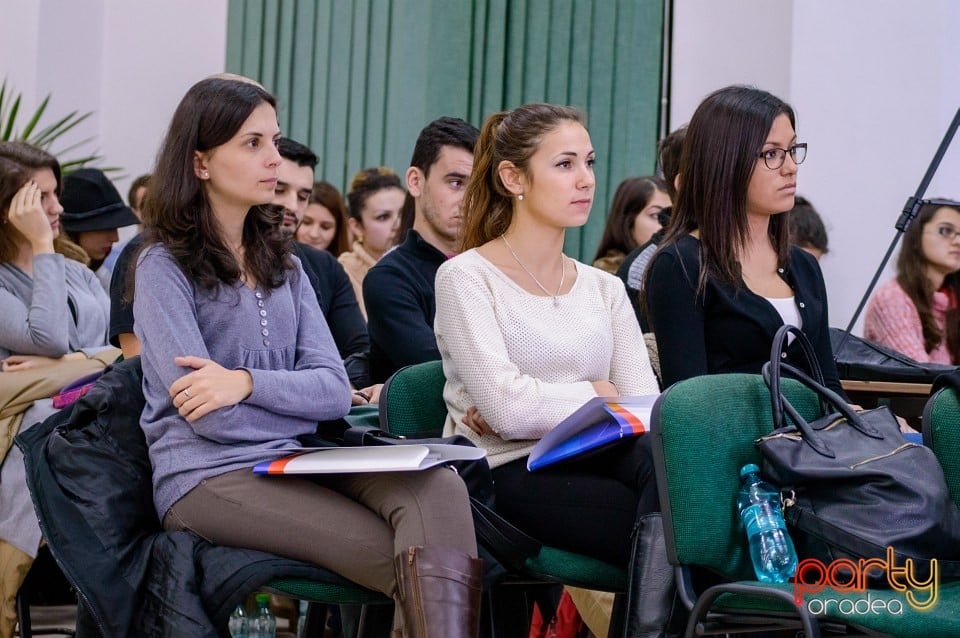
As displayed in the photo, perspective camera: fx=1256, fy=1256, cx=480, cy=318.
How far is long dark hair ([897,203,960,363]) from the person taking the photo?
14.7 feet

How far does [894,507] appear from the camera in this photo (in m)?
1.94

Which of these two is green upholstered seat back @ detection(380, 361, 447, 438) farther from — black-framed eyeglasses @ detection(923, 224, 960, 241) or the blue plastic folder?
black-framed eyeglasses @ detection(923, 224, 960, 241)

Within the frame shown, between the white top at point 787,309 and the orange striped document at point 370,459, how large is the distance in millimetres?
855

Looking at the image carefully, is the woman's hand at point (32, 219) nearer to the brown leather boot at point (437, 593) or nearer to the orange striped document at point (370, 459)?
the orange striped document at point (370, 459)

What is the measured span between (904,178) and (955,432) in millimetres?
3129

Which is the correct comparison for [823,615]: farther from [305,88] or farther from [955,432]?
[305,88]

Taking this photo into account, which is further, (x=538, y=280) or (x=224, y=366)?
(x=538, y=280)

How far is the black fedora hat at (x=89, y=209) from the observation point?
4328 mm

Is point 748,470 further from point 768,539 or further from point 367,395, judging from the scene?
point 367,395

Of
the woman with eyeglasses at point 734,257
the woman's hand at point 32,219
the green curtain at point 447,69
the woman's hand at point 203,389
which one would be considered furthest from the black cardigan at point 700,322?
the green curtain at point 447,69

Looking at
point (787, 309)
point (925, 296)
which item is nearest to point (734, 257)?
point (787, 309)

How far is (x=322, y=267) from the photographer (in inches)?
151

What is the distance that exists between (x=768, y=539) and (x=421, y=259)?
1.61 m

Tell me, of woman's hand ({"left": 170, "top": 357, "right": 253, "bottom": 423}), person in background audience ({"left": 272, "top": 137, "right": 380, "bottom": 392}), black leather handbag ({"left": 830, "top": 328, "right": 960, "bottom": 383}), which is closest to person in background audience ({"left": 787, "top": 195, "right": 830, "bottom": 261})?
black leather handbag ({"left": 830, "top": 328, "right": 960, "bottom": 383})
